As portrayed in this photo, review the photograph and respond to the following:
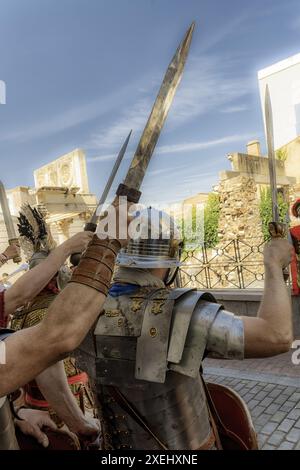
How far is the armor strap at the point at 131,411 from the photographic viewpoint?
185 cm

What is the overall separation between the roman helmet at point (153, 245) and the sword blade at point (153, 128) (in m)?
0.95

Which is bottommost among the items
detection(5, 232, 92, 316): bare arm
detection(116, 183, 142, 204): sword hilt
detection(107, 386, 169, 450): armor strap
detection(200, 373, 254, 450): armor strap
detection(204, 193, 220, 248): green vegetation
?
detection(200, 373, 254, 450): armor strap

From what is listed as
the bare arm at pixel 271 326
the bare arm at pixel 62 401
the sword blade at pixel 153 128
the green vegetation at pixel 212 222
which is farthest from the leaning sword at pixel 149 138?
the green vegetation at pixel 212 222

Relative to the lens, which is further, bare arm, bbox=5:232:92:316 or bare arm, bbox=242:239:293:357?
bare arm, bbox=5:232:92:316

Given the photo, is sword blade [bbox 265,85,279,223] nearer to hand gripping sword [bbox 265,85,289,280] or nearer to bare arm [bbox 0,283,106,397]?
hand gripping sword [bbox 265,85,289,280]

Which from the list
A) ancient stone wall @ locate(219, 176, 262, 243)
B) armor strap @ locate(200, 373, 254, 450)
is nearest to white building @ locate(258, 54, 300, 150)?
ancient stone wall @ locate(219, 176, 262, 243)

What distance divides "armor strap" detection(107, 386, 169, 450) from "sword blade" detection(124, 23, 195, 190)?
1219 millimetres

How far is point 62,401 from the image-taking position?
2.58 metres

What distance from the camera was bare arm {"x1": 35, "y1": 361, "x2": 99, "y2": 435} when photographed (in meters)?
2.52

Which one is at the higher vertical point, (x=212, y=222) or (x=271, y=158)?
(x=212, y=222)

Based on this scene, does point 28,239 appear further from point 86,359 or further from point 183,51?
point 183,51

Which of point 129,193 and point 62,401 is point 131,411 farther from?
point 129,193

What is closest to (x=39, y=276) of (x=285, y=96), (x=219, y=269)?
(x=219, y=269)

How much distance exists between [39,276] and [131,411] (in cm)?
113
